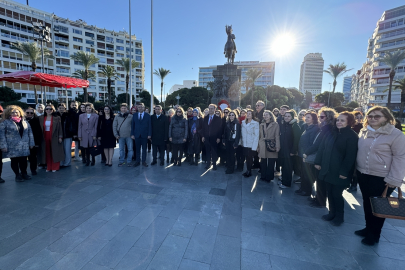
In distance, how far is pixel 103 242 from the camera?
2.62m

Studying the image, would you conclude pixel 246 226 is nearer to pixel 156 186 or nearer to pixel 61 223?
pixel 156 186

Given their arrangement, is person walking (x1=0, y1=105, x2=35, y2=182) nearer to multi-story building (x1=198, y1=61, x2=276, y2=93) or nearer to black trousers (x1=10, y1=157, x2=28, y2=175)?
black trousers (x1=10, y1=157, x2=28, y2=175)

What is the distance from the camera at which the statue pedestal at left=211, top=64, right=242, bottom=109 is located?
53.8ft

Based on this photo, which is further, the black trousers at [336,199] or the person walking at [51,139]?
the person walking at [51,139]

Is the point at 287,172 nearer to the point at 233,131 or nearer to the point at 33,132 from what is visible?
the point at 233,131

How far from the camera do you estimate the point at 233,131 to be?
5672 millimetres

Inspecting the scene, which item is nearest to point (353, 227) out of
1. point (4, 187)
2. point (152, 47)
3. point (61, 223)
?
point (61, 223)

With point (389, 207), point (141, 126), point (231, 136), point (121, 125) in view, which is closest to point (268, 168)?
point (231, 136)

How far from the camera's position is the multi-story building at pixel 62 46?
41.6 metres

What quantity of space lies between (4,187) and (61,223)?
2.69 metres

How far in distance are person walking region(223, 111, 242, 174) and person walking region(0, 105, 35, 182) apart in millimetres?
5333

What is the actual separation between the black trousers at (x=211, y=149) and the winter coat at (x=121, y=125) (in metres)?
2.68

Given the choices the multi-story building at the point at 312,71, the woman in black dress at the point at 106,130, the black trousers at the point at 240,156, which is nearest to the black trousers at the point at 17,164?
the woman in black dress at the point at 106,130

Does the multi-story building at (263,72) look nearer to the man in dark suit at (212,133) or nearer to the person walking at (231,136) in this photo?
the man in dark suit at (212,133)
